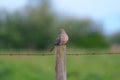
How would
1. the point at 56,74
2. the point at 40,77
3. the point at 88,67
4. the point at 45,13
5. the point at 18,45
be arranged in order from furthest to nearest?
1. the point at 45,13
2. the point at 18,45
3. the point at 88,67
4. the point at 40,77
5. the point at 56,74

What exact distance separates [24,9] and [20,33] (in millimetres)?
3028

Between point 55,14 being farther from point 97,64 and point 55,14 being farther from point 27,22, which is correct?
point 97,64

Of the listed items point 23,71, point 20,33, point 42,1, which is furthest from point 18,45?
point 23,71

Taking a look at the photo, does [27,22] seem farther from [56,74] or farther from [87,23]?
[56,74]

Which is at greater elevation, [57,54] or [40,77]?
[57,54]

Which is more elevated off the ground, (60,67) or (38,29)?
(60,67)

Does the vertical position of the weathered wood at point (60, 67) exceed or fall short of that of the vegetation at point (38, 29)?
it exceeds it

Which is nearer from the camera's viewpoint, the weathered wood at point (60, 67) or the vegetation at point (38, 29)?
the weathered wood at point (60, 67)

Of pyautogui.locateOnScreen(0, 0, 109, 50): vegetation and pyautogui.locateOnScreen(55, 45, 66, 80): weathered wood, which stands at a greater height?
pyautogui.locateOnScreen(55, 45, 66, 80): weathered wood

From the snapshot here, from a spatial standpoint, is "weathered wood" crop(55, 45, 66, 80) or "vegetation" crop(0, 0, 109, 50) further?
"vegetation" crop(0, 0, 109, 50)

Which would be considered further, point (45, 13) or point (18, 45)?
point (45, 13)

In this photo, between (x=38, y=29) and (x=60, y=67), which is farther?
(x=38, y=29)

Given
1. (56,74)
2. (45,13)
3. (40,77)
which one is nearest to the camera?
(56,74)

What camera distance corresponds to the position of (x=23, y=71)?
50.6ft
